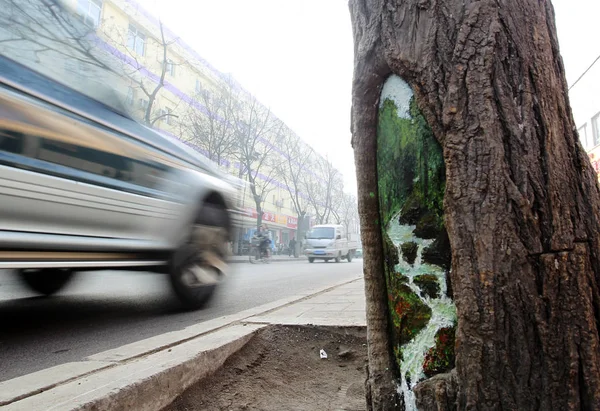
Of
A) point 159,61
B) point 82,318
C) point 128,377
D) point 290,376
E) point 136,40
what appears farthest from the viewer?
point 136,40

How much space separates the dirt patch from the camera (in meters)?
1.90

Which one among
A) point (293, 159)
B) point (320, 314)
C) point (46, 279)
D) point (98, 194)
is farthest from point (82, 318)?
point (293, 159)

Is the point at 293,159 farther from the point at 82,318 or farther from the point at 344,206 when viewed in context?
the point at 82,318

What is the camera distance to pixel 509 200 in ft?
3.81

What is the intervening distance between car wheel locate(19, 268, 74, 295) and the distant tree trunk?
4506 millimetres

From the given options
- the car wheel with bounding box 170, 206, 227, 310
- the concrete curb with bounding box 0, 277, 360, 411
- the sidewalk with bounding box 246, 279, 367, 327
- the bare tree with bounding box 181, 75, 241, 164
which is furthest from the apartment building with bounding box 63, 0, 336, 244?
the concrete curb with bounding box 0, 277, 360, 411

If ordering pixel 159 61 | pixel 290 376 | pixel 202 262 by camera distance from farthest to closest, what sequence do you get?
pixel 159 61 → pixel 202 262 → pixel 290 376

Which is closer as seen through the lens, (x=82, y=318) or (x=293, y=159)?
(x=82, y=318)

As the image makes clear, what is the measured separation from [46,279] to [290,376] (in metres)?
3.73

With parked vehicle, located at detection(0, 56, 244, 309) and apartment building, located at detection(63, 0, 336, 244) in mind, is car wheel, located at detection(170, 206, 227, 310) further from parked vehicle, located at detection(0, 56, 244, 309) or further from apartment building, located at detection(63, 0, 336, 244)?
apartment building, located at detection(63, 0, 336, 244)

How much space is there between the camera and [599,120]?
16734mm

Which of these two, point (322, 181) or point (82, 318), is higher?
point (322, 181)

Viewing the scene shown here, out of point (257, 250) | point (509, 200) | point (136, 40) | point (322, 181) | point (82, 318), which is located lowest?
point (82, 318)

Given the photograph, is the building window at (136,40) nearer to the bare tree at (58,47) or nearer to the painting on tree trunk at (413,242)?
the bare tree at (58,47)
